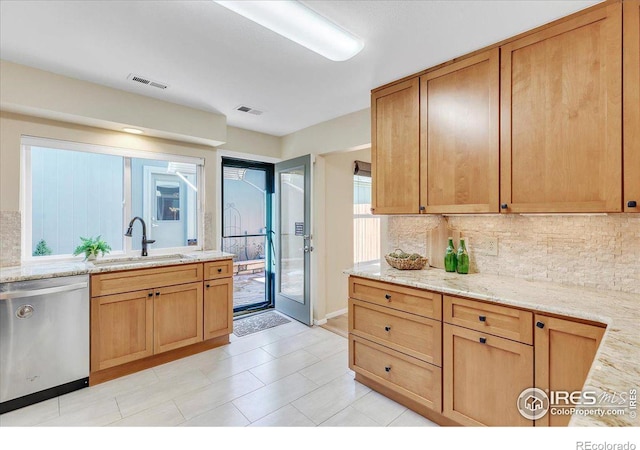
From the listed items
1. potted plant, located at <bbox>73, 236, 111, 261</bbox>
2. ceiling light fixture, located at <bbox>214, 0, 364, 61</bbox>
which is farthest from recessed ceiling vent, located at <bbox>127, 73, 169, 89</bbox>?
potted plant, located at <bbox>73, 236, 111, 261</bbox>

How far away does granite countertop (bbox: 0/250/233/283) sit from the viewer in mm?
2199

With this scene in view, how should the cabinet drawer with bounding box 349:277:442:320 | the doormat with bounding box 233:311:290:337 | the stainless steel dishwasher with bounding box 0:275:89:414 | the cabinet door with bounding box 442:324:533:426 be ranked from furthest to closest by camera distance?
the doormat with bounding box 233:311:290:337 < the stainless steel dishwasher with bounding box 0:275:89:414 < the cabinet drawer with bounding box 349:277:442:320 < the cabinet door with bounding box 442:324:533:426

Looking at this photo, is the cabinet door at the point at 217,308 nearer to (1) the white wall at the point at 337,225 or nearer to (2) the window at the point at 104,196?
(2) the window at the point at 104,196

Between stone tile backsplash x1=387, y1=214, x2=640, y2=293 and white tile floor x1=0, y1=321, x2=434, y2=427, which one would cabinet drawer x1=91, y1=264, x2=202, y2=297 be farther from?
stone tile backsplash x1=387, y1=214, x2=640, y2=293

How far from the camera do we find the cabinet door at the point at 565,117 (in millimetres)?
1619

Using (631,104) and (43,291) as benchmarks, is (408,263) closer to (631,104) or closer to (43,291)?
(631,104)

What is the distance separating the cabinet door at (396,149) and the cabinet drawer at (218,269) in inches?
65.4

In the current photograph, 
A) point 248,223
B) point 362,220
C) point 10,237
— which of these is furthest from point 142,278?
point 362,220

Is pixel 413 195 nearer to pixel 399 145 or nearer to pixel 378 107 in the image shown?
pixel 399 145

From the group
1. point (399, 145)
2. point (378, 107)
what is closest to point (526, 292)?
point (399, 145)

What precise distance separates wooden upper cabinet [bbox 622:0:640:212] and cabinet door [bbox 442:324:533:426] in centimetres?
97

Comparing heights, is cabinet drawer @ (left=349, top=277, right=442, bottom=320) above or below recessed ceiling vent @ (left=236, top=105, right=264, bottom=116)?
below

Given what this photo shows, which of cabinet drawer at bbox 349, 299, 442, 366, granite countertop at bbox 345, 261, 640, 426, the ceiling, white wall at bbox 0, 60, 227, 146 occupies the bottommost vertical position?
cabinet drawer at bbox 349, 299, 442, 366

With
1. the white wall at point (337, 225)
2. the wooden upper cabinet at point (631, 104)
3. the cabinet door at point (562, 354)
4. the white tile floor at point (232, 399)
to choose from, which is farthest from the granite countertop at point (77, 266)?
the wooden upper cabinet at point (631, 104)
